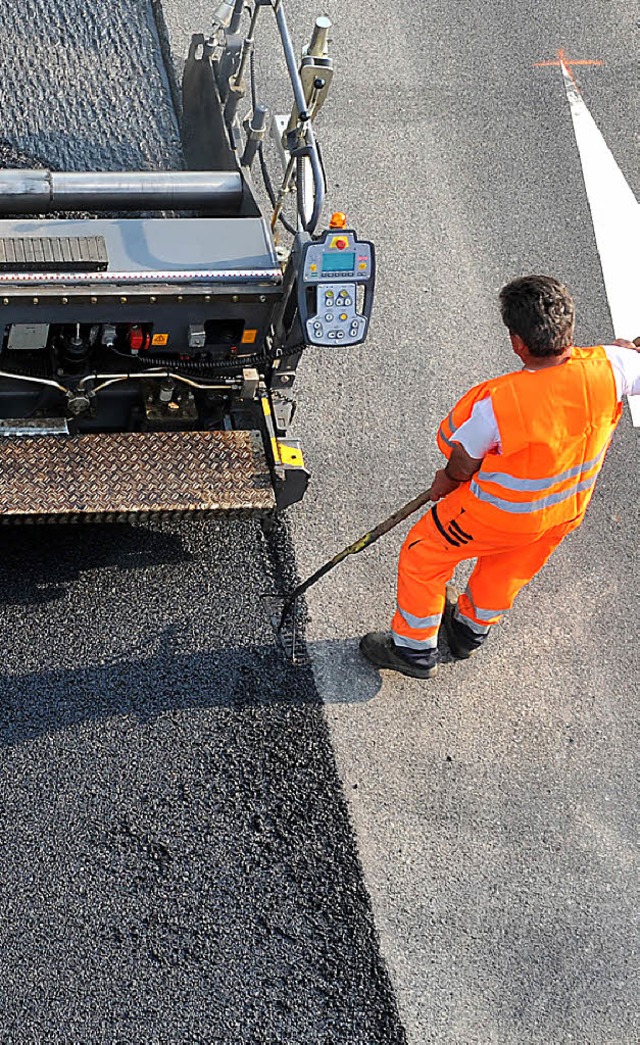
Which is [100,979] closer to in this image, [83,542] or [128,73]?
[83,542]

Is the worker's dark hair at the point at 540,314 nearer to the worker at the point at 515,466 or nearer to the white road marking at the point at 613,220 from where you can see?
the worker at the point at 515,466

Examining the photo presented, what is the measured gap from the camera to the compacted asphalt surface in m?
4.27

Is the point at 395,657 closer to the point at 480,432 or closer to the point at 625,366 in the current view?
the point at 480,432

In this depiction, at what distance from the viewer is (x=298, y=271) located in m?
4.54

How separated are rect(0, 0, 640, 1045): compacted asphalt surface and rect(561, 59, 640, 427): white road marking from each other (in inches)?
9.1

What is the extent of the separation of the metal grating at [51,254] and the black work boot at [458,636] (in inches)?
80.7

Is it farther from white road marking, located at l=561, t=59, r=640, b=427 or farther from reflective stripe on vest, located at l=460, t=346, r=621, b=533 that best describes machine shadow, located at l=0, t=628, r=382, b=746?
white road marking, located at l=561, t=59, r=640, b=427

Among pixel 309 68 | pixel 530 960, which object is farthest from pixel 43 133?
pixel 530 960

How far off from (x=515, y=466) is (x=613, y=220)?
11.4 ft

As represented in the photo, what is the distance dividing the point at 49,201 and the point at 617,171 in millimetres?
3872

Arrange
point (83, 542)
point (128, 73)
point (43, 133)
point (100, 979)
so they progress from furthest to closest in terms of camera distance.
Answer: point (128, 73) → point (43, 133) → point (83, 542) → point (100, 979)

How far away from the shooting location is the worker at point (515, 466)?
423cm

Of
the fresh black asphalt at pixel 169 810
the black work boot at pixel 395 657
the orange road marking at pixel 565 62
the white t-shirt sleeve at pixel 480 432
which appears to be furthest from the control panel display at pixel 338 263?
the orange road marking at pixel 565 62

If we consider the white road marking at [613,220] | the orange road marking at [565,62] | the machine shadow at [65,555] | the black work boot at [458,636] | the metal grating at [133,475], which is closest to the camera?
the metal grating at [133,475]
